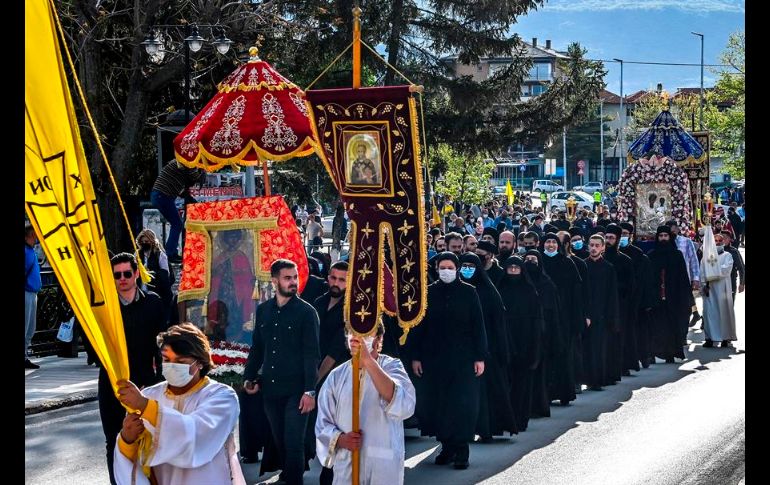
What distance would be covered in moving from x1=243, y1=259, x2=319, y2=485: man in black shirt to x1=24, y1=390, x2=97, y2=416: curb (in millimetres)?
5028

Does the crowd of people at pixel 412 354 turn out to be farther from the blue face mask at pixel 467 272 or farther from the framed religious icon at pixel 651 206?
the framed religious icon at pixel 651 206

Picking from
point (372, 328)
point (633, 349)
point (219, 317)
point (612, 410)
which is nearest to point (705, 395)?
point (612, 410)

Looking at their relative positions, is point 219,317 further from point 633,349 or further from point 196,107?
point 196,107

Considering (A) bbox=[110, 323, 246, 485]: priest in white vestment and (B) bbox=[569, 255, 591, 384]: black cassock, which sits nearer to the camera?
(A) bbox=[110, 323, 246, 485]: priest in white vestment

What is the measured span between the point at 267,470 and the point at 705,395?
6.27 metres

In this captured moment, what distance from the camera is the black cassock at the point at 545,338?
1474 centimetres

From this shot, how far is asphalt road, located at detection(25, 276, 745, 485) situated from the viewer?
11.5 m

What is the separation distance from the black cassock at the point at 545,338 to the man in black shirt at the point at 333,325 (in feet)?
11.2

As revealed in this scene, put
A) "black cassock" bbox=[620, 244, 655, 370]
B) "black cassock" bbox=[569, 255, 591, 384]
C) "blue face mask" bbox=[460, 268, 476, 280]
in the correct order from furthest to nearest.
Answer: "black cassock" bbox=[620, 244, 655, 370], "black cassock" bbox=[569, 255, 591, 384], "blue face mask" bbox=[460, 268, 476, 280]

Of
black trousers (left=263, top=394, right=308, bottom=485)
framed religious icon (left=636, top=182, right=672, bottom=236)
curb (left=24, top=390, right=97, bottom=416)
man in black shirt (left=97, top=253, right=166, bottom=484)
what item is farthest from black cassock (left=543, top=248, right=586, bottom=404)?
framed religious icon (left=636, top=182, right=672, bottom=236)

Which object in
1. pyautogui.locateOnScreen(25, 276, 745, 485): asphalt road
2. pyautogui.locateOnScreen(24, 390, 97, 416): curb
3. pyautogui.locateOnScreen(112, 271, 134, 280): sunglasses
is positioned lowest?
pyautogui.locateOnScreen(25, 276, 745, 485): asphalt road

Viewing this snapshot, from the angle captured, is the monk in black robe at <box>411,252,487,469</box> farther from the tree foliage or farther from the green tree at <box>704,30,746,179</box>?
the green tree at <box>704,30,746,179</box>

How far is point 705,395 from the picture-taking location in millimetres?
15883

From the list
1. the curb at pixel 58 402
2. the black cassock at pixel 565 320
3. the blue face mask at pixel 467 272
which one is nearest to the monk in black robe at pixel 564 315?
the black cassock at pixel 565 320
